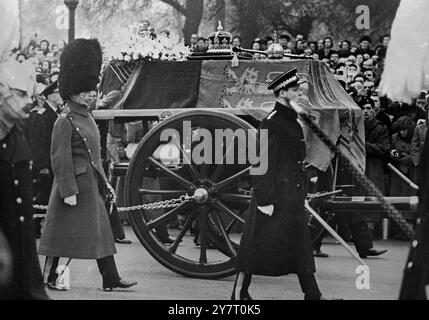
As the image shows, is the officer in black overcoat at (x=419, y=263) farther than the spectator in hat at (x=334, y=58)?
No

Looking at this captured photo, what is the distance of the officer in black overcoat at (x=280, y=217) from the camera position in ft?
22.7

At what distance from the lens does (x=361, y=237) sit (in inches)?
359

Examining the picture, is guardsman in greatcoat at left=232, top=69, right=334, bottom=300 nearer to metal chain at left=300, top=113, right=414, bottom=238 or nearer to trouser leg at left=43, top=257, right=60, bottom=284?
metal chain at left=300, top=113, right=414, bottom=238

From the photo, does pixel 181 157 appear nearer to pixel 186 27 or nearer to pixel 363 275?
pixel 186 27

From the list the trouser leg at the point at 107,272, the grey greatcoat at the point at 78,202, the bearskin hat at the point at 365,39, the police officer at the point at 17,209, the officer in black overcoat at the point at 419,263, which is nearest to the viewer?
the officer in black overcoat at the point at 419,263

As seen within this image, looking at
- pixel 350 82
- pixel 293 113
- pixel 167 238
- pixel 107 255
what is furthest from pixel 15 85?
pixel 350 82

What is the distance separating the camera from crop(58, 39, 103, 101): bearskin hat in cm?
742

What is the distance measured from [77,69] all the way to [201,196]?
4.22ft

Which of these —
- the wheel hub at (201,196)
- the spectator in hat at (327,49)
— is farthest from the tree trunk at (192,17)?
the wheel hub at (201,196)

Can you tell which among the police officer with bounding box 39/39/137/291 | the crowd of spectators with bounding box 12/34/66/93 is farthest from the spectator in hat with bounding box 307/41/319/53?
the crowd of spectators with bounding box 12/34/66/93

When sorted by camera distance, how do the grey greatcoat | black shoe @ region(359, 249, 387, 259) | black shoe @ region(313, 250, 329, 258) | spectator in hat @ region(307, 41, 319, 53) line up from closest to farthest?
the grey greatcoat < spectator in hat @ region(307, 41, 319, 53) < black shoe @ region(313, 250, 329, 258) < black shoe @ region(359, 249, 387, 259)

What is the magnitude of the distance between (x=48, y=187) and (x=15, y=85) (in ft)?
4.43

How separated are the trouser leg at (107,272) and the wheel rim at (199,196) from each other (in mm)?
611

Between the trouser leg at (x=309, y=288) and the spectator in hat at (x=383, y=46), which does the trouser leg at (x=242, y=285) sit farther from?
the spectator in hat at (x=383, y=46)
